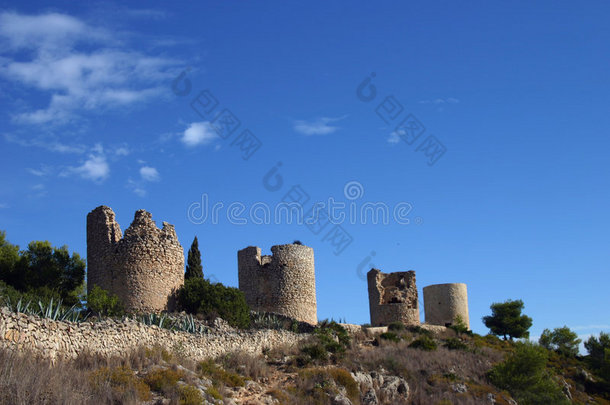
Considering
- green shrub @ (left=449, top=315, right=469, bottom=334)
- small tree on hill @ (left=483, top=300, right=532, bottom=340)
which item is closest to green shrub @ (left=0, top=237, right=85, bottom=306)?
green shrub @ (left=449, top=315, right=469, bottom=334)

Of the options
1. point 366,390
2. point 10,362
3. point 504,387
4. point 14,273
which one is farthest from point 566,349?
point 10,362

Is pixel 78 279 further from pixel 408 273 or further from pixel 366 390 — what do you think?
pixel 408 273

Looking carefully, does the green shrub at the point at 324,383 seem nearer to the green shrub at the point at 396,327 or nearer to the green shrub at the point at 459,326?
the green shrub at the point at 396,327

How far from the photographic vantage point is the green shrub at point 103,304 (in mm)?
21938

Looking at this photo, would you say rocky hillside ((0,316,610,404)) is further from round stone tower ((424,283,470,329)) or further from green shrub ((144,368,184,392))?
round stone tower ((424,283,470,329))

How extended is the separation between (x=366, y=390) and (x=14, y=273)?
49.2 ft

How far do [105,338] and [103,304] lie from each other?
6015 mm

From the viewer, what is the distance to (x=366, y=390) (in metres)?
20.2

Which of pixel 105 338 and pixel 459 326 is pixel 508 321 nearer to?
pixel 459 326

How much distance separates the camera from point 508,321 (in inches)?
1721

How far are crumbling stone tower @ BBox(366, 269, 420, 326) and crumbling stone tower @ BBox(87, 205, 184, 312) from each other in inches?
576

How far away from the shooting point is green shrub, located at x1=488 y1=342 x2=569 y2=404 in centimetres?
2391

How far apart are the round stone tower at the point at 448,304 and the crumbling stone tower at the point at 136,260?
19231 millimetres

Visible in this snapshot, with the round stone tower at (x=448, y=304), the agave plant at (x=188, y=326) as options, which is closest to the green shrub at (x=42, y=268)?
the agave plant at (x=188, y=326)
